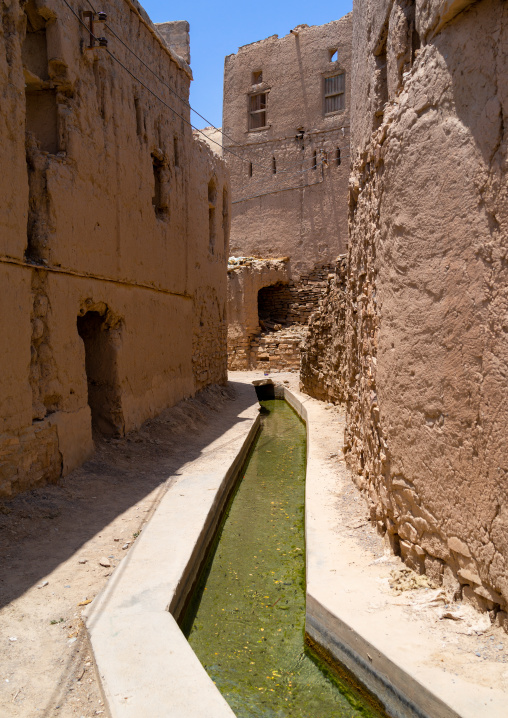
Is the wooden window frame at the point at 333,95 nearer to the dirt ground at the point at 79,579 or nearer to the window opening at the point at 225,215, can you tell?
the window opening at the point at 225,215

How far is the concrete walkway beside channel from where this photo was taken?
276 centimetres

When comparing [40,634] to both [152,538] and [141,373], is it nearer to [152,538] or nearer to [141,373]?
[152,538]

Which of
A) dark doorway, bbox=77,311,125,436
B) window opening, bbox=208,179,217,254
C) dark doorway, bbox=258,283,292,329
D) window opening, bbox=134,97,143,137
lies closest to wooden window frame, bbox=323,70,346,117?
dark doorway, bbox=258,283,292,329

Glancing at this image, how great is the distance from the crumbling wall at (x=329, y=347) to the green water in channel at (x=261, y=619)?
11.6 ft

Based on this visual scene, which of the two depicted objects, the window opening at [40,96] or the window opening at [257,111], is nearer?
the window opening at [40,96]

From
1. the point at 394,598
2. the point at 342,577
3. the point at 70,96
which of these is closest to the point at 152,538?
the point at 342,577

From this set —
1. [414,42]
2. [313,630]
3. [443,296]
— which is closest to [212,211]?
[414,42]

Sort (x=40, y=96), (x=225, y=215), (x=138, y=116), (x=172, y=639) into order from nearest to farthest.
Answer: (x=172, y=639) < (x=40, y=96) < (x=138, y=116) < (x=225, y=215)

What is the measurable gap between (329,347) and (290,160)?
13.5 meters

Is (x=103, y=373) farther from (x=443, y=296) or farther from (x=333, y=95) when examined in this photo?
(x=333, y=95)

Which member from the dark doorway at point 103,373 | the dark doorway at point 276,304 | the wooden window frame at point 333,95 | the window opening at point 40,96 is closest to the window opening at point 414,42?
the window opening at point 40,96

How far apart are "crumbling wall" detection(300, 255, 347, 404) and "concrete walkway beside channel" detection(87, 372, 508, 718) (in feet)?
15.0

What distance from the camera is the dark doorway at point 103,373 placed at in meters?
7.46

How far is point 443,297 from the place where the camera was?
11.7 feet
